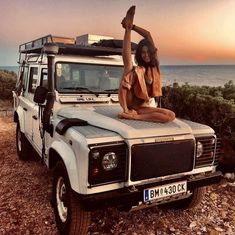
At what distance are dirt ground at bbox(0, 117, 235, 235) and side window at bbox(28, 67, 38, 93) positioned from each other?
1.69 meters

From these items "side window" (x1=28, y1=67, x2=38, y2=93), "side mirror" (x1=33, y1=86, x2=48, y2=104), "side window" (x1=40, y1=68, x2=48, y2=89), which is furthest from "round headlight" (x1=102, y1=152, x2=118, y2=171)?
"side window" (x1=28, y1=67, x2=38, y2=93)

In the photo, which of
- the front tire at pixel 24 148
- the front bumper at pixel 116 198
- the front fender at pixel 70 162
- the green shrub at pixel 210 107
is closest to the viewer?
the front bumper at pixel 116 198

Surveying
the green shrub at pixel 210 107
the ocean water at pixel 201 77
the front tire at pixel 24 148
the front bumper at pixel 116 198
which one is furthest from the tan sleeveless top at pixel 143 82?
the ocean water at pixel 201 77

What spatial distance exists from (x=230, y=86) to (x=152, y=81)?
4.77m

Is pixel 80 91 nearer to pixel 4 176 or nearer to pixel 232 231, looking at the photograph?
pixel 4 176

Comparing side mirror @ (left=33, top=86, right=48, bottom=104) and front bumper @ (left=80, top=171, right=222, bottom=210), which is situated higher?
side mirror @ (left=33, top=86, right=48, bottom=104)

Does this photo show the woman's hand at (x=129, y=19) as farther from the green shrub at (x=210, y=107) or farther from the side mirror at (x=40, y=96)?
the green shrub at (x=210, y=107)

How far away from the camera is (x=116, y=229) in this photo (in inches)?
142

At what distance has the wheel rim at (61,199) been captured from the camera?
3390mm

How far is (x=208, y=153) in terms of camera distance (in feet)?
11.4

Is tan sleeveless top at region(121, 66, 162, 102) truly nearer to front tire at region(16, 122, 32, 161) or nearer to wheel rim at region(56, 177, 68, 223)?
wheel rim at region(56, 177, 68, 223)

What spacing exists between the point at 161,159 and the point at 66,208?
128cm

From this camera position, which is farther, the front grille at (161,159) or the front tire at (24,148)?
the front tire at (24,148)

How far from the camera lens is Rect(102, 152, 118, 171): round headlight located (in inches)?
111
